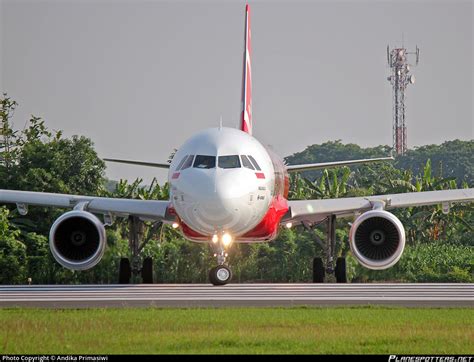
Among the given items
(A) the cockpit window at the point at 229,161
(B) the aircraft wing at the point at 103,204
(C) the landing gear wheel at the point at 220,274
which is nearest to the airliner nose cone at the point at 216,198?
(A) the cockpit window at the point at 229,161

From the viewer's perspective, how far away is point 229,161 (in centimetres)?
2605

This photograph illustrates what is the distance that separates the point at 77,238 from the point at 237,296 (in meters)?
→ 7.34

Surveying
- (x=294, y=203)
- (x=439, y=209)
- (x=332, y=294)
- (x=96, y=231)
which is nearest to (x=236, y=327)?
(x=332, y=294)

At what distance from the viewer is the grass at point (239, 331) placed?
1411cm

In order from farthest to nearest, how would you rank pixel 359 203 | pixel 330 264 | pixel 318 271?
pixel 318 271, pixel 330 264, pixel 359 203

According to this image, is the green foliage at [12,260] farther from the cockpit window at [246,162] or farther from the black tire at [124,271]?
the cockpit window at [246,162]

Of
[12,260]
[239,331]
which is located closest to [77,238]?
[12,260]

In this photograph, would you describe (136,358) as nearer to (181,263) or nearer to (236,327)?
(236,327)

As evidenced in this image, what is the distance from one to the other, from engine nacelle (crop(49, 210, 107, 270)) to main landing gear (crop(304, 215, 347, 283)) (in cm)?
610

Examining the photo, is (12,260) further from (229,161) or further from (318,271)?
(229,161)

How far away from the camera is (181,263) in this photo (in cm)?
3522

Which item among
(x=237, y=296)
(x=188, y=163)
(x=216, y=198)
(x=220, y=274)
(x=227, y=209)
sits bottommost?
(x=237, y=296)

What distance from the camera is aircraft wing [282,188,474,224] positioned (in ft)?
102

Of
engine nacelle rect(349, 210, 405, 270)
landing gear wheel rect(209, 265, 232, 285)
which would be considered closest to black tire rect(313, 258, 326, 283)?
engine nacelle rect(349, 210, 405, 270)
